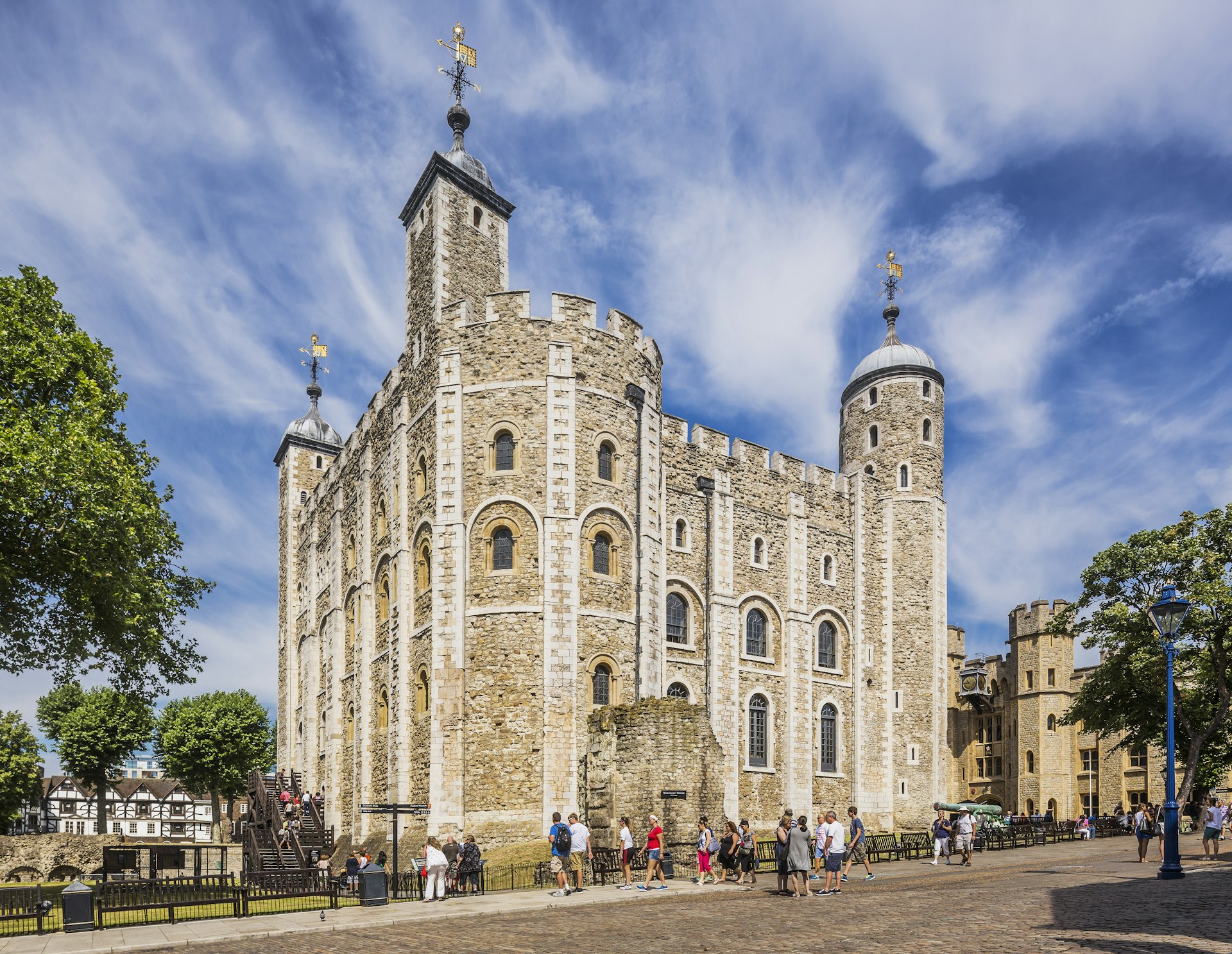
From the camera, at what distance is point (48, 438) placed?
66.0 feet

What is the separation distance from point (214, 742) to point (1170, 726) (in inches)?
2004

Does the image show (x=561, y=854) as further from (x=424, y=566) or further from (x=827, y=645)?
(x=827, y=645)

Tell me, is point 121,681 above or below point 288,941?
above

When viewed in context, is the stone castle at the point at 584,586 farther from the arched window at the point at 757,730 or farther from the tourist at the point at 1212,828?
the tourist at the point at 1212,828

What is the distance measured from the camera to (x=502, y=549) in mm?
27141

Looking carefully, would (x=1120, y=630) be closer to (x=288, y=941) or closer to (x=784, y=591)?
(x=784, y=591)

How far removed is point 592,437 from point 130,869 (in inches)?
867

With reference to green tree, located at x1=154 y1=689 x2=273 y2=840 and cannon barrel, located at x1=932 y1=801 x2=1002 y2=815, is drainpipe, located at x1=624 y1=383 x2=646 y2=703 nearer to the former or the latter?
cannon barrel, located at x1=932 y1=801 x2=1002 y2=815

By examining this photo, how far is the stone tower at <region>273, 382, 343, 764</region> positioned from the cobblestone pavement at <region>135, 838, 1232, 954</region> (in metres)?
29.4

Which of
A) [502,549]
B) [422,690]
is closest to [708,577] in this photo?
[502,549]

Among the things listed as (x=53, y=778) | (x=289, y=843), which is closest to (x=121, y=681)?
(x=289, y=843)

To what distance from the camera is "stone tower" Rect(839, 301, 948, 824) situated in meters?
38.9

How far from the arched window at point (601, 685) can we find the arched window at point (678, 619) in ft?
22.0

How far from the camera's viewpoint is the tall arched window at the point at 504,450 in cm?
2755
